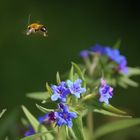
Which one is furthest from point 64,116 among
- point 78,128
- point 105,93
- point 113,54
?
point 113,54

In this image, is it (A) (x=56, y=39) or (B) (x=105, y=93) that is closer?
(B) (x=105, y=93)

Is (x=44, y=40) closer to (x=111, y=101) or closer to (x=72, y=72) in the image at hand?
(x=111, y=101)

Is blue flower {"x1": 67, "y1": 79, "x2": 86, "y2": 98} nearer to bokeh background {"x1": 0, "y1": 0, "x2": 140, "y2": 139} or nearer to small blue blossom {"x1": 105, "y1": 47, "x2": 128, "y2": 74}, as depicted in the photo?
small blue blossom {"x1": 105, "y1": 47, "x2": 128, "y2": 74}

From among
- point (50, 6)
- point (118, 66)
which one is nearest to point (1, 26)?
point (50, 6)

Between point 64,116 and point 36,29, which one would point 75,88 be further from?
point 36,29

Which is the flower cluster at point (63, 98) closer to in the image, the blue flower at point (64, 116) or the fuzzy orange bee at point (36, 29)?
the blue flower at point (64, 116)

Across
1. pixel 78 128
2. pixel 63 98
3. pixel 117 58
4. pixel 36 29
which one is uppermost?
pixel 117 58
